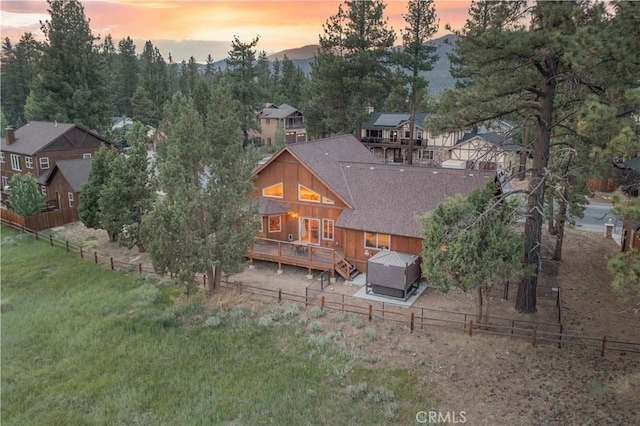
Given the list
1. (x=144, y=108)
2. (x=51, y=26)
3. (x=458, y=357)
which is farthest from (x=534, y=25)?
(x=144, y=108)

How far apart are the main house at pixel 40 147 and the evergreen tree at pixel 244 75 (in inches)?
702

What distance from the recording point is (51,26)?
52688 mm

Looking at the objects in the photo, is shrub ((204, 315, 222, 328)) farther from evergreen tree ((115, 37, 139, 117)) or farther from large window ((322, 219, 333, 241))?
evergreen tree ((115, 37, 139, 117))

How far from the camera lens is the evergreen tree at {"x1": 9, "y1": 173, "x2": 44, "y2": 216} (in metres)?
30.2

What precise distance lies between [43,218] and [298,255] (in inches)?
787

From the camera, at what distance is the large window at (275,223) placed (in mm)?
24250

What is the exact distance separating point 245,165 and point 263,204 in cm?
530

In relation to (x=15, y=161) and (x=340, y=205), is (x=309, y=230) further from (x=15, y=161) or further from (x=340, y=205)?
(x=15, y=161)

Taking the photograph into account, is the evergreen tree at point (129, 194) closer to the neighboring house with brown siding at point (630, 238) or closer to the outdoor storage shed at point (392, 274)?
the outdoor storage shed at point (392, 274)

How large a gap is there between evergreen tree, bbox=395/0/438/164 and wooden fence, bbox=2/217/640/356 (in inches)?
1176

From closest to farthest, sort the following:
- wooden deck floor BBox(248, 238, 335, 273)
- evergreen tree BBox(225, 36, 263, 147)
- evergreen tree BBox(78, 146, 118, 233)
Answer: wooden deck floor BBox(248, 238, 335, 273), evergreen tree BBox(78, 146, 118, 233), evergreen tree BBox(225, 36, 263, 147)

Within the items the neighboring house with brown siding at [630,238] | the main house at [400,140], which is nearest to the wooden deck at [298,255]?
the neighboring house with brown siding at [630,238]

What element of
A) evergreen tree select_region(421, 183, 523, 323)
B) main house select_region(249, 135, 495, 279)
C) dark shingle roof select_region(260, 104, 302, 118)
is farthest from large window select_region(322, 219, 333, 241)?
dark shingle roof select_region(260, 104, 302, 118)

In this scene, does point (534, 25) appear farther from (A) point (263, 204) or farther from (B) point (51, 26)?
(B) point (51, 26)
